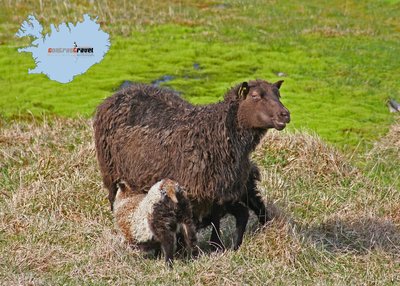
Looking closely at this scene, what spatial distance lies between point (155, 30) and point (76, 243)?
15436 millimetres

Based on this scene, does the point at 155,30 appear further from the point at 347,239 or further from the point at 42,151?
the point at 347,239

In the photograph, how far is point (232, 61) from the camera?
66.4 feet

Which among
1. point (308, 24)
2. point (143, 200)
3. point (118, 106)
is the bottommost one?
point (308, 24)

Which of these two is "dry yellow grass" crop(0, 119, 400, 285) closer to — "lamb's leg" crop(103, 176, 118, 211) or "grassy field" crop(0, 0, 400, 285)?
"grassy field" crop(0, 0, 400, 285)

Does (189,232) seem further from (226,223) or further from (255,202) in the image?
(226,223)

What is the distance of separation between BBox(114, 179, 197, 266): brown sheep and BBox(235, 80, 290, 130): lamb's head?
1147mm

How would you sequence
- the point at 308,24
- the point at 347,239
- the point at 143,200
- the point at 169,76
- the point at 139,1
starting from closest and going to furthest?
the point at 143,200
the point at 347,239
the point at 169,76
the point at 308,24
the point at 139,1

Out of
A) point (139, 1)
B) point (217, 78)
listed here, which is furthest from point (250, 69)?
point (139, 1)

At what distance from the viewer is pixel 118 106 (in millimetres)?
9789

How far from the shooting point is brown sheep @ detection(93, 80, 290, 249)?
28.0ft

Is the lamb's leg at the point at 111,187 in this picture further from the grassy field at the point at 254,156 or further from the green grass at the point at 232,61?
the green grass at the point at 232,61

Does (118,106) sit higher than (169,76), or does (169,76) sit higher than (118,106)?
(118,106)

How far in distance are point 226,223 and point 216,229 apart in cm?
116

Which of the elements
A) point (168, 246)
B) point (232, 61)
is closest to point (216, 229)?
point (168, 246)
